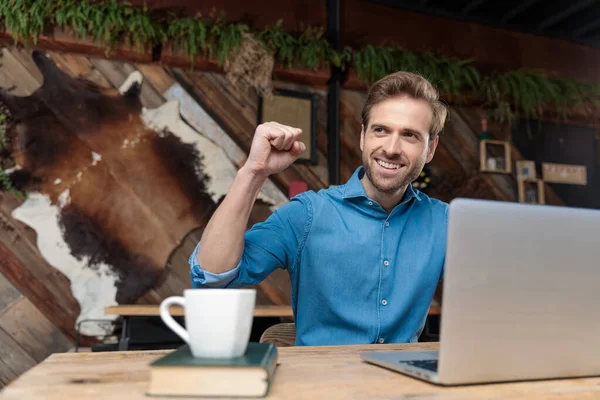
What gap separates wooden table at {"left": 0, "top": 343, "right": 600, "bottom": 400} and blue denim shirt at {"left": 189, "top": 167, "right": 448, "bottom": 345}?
0.50 metres

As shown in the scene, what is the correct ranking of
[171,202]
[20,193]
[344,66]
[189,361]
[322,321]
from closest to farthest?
[189,361]
[322,321]
[20,193]
[171,202]
[344,66]

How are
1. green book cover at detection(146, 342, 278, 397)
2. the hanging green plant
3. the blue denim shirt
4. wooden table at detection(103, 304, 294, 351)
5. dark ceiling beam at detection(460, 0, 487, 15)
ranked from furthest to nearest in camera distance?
1. dark ceiling beam at detection(460, 0, 487, 15)
2. the hanging green plant
3. wooden table at detection(103, 304, 294, 351)
4. the blue denim shirt
5. green book cover at detection(146, 342, 278, 397)

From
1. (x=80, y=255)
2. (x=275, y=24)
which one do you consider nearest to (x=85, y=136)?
(x=80, y=255)

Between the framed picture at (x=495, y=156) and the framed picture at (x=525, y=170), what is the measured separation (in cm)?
8

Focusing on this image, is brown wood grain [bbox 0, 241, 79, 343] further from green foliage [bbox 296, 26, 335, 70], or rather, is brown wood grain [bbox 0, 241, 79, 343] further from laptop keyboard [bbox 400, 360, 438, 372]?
laptop keyboard [bbox 400, 360, 438, 372]

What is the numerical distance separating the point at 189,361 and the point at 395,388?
11.5 inches

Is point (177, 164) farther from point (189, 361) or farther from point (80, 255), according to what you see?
point (189, 361)

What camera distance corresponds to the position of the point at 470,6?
456cm

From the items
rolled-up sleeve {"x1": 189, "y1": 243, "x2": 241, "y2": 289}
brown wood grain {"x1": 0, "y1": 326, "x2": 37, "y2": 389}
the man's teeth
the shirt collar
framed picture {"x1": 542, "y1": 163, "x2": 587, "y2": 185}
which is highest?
framed picture {"x1": 542, "y1": 163, "x2": 587, "y2": 185}

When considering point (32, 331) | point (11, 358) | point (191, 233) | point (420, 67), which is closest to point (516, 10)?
point (420, 67)

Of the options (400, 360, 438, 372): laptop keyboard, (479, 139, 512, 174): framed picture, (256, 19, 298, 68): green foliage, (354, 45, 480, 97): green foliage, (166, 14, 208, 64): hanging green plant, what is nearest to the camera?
(400, 360, 438, 372): laptop keyboard

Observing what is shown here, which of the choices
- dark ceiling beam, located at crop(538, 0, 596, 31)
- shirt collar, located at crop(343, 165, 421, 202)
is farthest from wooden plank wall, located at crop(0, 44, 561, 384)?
shirt collar, located at crop(343, 165, 421, 202)

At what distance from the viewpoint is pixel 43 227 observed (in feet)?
10.7

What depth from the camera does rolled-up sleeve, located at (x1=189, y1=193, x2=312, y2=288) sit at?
52.1 inches
